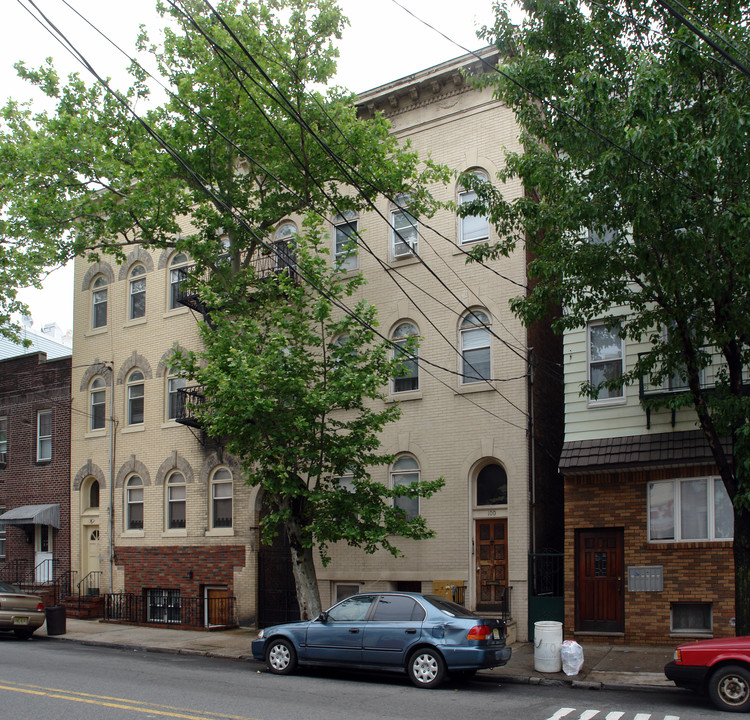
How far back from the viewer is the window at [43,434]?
27.8 meters

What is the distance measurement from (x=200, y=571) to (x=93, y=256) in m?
8.61

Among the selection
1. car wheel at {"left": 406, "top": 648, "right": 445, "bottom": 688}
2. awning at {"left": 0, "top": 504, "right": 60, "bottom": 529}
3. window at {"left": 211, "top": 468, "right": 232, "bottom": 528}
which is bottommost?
car wheel at {"left": 406, "top": 648, "right": 445, "bottom": 688}

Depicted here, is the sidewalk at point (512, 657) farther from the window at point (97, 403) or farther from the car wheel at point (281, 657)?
the window at point (97, 403)

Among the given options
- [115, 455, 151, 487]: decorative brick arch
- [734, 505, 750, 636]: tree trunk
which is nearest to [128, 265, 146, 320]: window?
[115, 455, 151, 487]: decorative brick arch

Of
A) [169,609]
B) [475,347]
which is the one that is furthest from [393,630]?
[169,609]

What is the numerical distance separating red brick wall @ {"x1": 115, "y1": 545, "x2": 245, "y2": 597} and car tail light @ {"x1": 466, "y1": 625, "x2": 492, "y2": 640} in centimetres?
1066

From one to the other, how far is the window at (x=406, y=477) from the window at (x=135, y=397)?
9.03 meters

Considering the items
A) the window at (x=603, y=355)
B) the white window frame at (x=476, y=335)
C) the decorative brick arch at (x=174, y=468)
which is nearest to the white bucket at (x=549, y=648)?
the window at (x=603, y=355)

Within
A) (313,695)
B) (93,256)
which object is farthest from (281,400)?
(93,256)

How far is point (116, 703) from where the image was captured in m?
11.1

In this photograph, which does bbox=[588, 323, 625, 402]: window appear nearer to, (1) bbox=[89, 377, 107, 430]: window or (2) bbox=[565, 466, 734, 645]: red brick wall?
(2) bbox=[565, 466, 734, 645]: red brick wall

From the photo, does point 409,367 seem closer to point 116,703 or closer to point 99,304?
point 116,703

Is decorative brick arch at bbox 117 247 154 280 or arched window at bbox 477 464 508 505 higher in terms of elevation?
decorative brick arch at bbox 117 247 154 280

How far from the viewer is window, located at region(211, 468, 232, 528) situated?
23109mm
